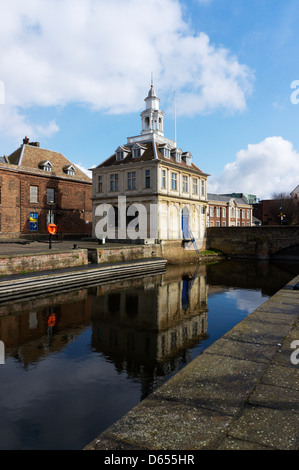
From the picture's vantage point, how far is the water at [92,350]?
5.83 meters

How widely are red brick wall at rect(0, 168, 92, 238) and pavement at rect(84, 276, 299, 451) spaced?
34.0 metres

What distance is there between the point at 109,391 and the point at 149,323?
17.6 ft

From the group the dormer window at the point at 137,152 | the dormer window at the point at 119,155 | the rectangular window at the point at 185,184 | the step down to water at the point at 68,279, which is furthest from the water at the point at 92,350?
the dormer window at the point at 119,155

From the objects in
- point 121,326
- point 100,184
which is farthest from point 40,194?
point 121,326

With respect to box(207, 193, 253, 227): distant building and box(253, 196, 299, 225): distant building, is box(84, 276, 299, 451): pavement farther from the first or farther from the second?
box(253, 196, 299, 225): distant building

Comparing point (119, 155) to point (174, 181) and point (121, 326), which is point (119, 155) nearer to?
point (174, 181)

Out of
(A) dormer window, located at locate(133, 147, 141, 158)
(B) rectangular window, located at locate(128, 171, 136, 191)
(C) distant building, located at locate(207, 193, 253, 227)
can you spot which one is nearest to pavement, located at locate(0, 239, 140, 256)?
(B) rectangular window, located at locate(128, 171, 136, 191)

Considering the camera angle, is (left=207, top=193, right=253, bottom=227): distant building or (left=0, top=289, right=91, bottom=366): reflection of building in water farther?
(left=207, top=193, right=253, bottom=227): distant building

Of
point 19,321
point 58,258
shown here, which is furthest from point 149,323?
point 58,258

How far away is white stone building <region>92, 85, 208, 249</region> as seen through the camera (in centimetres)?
→ 3381

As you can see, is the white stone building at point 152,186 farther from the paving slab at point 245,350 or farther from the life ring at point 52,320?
the paving slab at point 245,350
